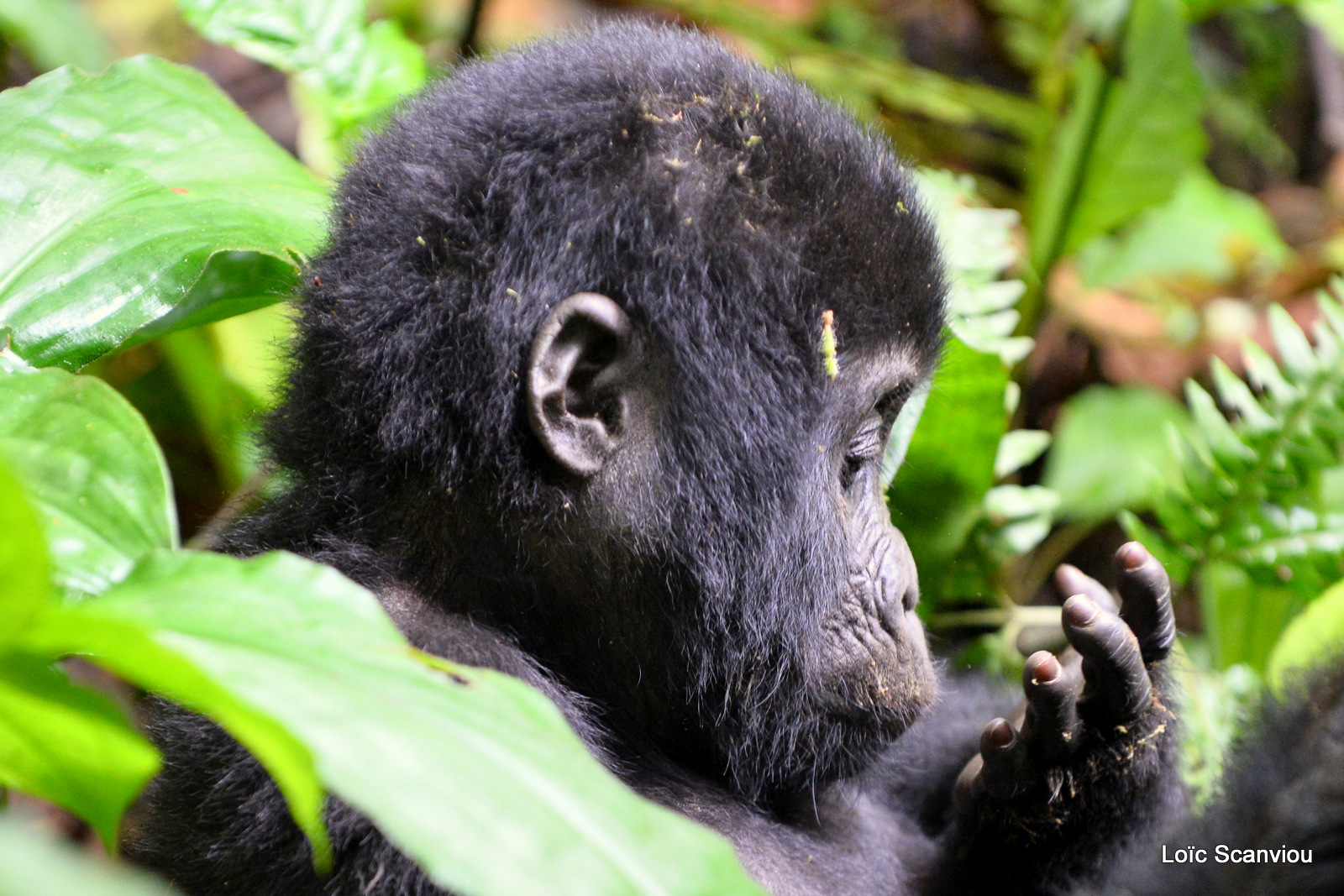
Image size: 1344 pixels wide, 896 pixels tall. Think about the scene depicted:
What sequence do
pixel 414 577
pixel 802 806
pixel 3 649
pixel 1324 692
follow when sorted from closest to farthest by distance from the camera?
pixel 3 649 < pixel 1324 692 < pixel 414 577 < pixel 802 806

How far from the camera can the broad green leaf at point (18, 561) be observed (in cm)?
88

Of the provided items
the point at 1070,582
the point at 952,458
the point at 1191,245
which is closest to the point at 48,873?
the point at 1070,582

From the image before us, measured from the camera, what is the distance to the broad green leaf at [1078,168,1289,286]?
4.66 m

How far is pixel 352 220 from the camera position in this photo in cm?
173

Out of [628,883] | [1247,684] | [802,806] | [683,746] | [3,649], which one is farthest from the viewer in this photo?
[1247,684]

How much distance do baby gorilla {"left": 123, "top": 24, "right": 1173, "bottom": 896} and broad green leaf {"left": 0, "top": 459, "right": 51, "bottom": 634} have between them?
61 cm

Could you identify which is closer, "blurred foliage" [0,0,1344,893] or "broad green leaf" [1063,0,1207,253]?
"blurred foliage" [0,0,1344,893]

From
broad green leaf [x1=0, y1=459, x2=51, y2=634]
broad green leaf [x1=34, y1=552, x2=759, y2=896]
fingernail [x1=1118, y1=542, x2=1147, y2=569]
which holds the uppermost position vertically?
broad green leaf [x1=0, y1=459, x2=51, y2=634]

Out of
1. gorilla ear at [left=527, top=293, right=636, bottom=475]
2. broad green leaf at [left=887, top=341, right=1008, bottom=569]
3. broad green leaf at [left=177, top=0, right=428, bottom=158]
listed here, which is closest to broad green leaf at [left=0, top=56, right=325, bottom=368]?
broad green leaf at [left=177, top=0, right=428, bottom=158]

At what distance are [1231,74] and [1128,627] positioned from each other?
17.1 feet

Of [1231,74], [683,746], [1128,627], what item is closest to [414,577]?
[683,746]

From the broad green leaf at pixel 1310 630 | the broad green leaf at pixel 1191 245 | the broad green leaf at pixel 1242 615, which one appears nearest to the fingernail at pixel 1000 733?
the broad green leaf at pixel 1310 630

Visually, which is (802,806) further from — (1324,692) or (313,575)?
(313,575)

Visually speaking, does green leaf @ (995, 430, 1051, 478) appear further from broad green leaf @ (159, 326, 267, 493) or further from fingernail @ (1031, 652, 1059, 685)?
broad green leaf @ (159, 326, 267, 493)
